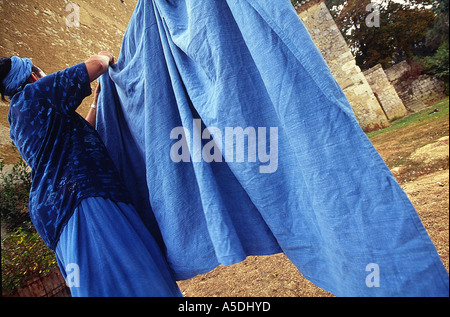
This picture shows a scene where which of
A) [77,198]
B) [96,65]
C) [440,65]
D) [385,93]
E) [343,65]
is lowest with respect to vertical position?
[440,65]

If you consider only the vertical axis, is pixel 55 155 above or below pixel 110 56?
below

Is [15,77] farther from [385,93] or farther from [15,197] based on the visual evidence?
[385,93]

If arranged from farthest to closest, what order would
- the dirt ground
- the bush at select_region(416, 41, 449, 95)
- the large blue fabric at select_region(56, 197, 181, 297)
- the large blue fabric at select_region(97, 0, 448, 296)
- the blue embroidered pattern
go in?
the bush at select_region(416, 41, 449, 95) → the dirt ground → the blue embroidered pattern → the large blue fabric at select_region(56, 197, 181, 297) → the large blue fabric at select_region(97, 0, 448, 296)

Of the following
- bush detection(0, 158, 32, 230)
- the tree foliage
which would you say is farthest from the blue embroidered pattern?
the tree foliage

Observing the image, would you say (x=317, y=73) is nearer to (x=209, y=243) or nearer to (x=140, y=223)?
(x=209, y=243)

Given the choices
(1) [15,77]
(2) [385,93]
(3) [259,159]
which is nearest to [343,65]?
(2) [385,93]

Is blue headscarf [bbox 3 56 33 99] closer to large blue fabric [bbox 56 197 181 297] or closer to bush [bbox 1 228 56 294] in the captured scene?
large blue fabric [bbox 56 197 181 297]

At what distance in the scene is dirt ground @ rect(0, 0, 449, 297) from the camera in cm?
190

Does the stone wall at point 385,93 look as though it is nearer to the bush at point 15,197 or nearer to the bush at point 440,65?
the bush at point 440,65

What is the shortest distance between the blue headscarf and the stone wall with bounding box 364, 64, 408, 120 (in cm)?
1204

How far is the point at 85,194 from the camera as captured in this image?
3.06 ft

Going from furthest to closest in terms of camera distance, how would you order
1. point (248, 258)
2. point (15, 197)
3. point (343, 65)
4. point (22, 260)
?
point (343, 65), point (15, 197), point (248, 258), point (22, 260)

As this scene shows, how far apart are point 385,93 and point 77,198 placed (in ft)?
40.2

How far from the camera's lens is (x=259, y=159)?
2.93 ft
